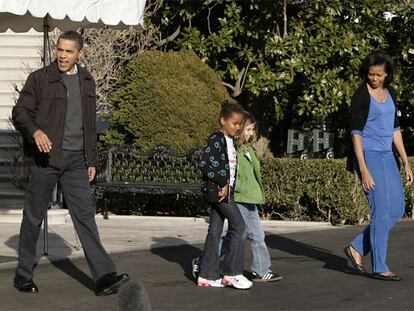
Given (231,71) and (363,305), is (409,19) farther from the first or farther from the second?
(363,305)

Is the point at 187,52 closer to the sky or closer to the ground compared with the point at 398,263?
closer to the sky

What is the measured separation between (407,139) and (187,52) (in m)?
6.48

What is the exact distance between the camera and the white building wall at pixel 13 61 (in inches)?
655

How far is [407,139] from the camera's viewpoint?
20656 millimetres

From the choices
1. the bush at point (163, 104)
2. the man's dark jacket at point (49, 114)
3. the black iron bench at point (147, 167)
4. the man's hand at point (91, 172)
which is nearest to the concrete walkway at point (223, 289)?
the man's hand at point (91, 172)

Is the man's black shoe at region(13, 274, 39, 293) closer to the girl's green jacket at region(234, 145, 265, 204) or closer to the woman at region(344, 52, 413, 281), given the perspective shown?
the girl's green jacket at region(234, 145, 265, 204)

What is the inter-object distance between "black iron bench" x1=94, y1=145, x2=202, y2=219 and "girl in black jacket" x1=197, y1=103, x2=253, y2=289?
5867mm

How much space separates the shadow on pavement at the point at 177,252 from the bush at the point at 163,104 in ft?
11.6

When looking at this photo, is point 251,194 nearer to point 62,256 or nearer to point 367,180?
point 367,180

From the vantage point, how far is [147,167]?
48.0 ft

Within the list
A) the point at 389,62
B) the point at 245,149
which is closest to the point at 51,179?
the point at 245,149

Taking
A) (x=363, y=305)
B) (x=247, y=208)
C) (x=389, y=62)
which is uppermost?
(x=389, y=62)

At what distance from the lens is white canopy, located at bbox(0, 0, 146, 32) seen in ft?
29.8

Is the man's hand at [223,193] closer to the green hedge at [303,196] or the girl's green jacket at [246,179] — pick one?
the girl's green jacket at [246,179]
